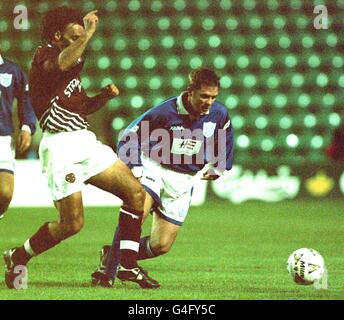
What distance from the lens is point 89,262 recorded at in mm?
8102

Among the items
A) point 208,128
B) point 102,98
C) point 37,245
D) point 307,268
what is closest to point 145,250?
point 208,128

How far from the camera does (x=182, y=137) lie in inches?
266

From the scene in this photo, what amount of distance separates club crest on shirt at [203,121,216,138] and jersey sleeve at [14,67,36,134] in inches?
48.3

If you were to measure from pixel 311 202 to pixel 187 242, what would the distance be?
551 centimetres

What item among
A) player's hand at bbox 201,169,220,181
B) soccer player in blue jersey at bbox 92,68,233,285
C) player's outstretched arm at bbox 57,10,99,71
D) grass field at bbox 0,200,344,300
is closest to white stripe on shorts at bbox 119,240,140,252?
grass field at bbox 0,200,344,300

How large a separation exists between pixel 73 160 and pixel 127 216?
1.94 ft

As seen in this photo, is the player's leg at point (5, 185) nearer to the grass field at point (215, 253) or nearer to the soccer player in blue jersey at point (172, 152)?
the grass field at point (215, 253)

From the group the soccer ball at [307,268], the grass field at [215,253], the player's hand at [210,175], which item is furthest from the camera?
the player's hand at [210,175]

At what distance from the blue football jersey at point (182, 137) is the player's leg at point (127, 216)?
552mm

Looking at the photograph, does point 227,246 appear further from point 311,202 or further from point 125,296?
point 311,202

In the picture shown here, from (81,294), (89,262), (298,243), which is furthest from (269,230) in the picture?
(81,294)

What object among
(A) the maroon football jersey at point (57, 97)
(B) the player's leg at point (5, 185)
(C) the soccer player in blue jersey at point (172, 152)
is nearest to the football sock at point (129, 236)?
(C) the soccer player in blue jersey at point (172, 152)

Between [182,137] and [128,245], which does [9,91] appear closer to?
[182,137]

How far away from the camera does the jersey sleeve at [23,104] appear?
7.01m
